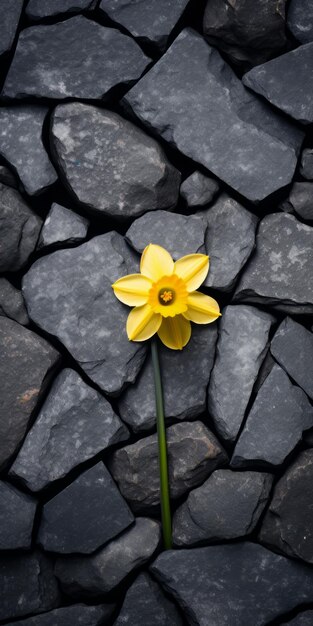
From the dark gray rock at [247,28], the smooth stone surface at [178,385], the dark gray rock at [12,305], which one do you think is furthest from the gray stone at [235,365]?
the dark gray rock at [247,28]

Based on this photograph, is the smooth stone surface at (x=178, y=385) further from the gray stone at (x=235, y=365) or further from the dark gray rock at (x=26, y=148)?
the dark gray rock at (x=26, y=148)

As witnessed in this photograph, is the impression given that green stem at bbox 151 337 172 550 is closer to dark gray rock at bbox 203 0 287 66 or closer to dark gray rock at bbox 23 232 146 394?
dark gray rock at bbox 23 232 146 394

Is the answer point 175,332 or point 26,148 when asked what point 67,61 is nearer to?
point 26,148

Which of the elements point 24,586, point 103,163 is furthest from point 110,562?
point 103,163

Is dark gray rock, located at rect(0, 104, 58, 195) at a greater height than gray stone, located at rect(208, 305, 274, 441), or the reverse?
dark gray rock, located at rect(0, 104, 58, 195)

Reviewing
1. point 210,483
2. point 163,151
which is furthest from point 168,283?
point 210,483

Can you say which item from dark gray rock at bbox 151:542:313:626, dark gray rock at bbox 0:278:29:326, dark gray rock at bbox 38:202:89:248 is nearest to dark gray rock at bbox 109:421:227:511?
dark gray rock at bbox 151:542:313:626
